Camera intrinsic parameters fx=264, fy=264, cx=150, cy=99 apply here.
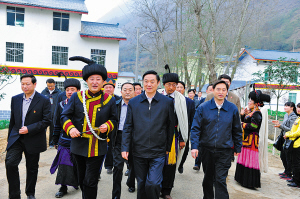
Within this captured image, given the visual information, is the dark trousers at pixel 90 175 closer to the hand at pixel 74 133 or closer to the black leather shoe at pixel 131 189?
the hand at pixel 74 133

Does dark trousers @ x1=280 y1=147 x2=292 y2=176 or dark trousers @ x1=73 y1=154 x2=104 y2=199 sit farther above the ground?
dark trousers @ x1=73 y1=154 x2=104 y2=199

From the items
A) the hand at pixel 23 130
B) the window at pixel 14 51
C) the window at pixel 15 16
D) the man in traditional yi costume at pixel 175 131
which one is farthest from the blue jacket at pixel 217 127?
the window at pixel 15 16

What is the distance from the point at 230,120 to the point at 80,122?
91.6 inches

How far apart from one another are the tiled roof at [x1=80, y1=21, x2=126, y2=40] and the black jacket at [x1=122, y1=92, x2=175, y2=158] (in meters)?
19.8

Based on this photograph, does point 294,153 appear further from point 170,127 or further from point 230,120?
point 170,127

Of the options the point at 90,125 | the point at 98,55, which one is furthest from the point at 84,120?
the point at 98,55

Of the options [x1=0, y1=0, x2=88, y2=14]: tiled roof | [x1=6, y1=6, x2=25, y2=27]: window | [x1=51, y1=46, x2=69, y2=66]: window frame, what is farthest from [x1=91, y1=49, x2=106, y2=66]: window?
[x1=6, y1=6, x2=25, y2=27]: window

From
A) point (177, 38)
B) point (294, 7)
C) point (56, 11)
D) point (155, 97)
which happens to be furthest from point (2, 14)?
A: point (294, 7)

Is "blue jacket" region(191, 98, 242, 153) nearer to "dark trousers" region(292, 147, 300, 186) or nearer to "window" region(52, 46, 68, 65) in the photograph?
"dark trousers" region(292, 147, 300, 186)

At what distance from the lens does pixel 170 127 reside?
3.95 metres

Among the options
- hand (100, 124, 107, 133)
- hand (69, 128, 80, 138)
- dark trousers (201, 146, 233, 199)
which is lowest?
dark trousers (201, 146, 233, 199)

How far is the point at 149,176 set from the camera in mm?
3748

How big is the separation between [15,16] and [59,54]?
14.7 feet

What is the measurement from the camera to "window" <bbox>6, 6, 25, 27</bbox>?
2133cm
